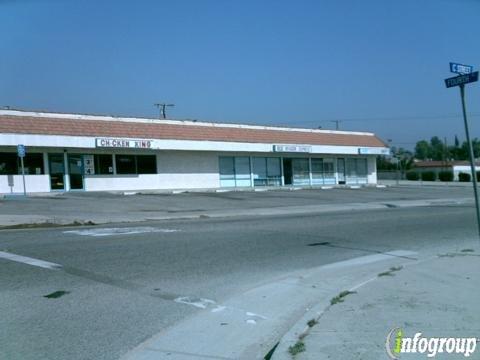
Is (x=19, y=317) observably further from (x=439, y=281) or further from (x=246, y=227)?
(x=246, y=227)

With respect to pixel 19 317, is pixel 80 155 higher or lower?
higher

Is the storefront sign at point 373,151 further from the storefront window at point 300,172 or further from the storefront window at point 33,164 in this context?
the storefront window at point 33,164

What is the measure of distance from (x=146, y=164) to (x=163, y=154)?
1372mm

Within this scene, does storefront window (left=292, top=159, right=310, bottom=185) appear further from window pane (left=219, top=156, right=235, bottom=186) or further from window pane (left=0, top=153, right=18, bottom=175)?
window pane (left=0, top=153, right=18, bottom=175)

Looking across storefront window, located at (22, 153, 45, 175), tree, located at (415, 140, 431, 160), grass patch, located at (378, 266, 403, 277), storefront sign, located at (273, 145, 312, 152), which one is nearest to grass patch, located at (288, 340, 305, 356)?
grass patch, located at (378, 266, 403, 277)

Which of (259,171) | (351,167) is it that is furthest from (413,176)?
(259,171)

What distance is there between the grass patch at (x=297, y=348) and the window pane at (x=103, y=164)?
88.0ft

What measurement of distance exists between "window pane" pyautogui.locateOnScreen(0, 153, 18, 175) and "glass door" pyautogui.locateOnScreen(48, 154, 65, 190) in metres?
1.82

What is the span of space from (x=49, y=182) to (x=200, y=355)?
2500 cm

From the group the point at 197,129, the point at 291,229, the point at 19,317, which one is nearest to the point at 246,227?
the point at 291,229

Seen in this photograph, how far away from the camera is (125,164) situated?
32.1 m

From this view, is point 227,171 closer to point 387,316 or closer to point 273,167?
point 273,167

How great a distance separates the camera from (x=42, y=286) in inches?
331

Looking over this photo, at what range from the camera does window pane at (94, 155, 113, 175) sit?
101 ft
